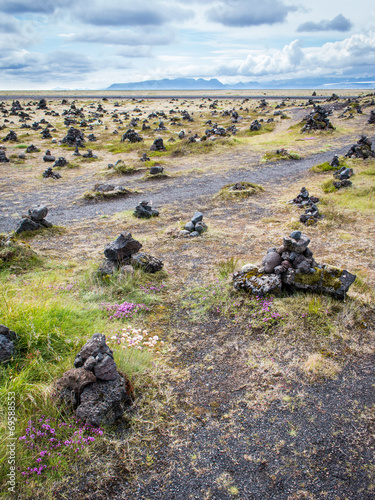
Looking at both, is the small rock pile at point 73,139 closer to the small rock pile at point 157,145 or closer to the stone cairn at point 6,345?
the small rock pile at point 157,145

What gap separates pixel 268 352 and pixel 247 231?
21.4 feet

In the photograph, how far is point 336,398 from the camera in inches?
181

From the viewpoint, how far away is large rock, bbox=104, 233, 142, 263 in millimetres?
8344

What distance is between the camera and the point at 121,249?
8.37 m

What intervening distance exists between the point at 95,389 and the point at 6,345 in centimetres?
147

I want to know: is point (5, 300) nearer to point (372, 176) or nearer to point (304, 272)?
point (304, 272)

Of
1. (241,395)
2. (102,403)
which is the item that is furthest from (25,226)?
(241,395)

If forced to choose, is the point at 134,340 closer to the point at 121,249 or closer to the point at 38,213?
the point at 121,249

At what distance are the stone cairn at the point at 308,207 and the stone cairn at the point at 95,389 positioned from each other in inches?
380

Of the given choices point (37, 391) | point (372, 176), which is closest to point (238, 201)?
point (372, 176)

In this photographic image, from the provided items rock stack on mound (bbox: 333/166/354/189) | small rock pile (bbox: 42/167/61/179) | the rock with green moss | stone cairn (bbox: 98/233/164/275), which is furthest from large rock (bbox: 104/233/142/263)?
small rock pile (bbox: 42/167/61/179)

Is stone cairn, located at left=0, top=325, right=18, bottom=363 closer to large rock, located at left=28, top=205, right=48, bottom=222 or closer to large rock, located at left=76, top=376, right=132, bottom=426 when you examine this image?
large rock, located at left=76, top=376, right=132, bottom=426

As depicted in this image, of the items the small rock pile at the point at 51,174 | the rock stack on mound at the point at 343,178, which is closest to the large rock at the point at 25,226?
the small rock pile at the point at 51,174

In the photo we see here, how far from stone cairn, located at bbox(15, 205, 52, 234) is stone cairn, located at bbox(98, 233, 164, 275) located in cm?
506
